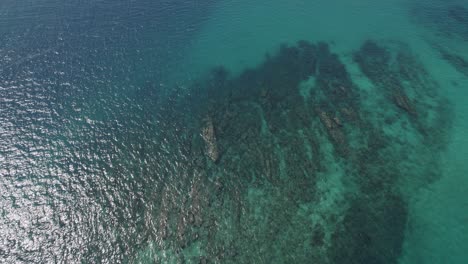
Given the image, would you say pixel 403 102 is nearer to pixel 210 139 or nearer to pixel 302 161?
pixel 302 161

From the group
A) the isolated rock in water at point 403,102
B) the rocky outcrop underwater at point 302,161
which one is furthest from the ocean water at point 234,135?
the isolated rock in water at point 403,102

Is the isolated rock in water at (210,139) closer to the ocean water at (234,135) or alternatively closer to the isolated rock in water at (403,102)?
the ocean water at (234,135)

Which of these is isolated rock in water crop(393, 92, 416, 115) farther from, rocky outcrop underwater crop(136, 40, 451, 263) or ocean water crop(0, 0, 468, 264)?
ocean water crop(0, 0, 468, 264)

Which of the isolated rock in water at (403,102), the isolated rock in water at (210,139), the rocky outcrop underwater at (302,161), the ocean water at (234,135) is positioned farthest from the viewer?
the isolated rock in water at (403,102)

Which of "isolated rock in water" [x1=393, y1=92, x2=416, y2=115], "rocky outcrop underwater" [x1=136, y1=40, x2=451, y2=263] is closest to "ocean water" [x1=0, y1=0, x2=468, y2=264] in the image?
"rocky outcrop underwater" [x1=136, y1=40, x2=451, y2=263]

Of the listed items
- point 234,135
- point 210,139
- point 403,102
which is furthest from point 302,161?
point 403,102
